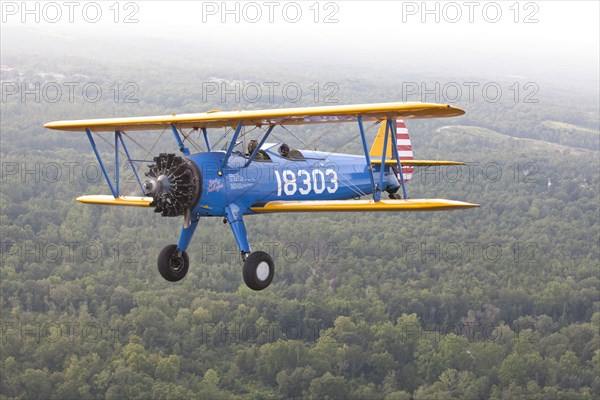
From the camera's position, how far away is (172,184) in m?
20.5

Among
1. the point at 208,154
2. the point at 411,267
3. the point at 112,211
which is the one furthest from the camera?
the point at 112,211

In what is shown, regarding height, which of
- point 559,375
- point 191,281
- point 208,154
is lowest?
point 559,375

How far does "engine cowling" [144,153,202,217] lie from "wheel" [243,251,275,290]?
1.81m

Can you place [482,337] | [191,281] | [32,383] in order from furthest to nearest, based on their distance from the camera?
[191,281] < [482,337] < [32,383]

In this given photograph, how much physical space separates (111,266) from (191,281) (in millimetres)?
16837

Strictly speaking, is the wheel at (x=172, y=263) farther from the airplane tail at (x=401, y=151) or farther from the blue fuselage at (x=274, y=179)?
the airplane tail at (x=401, y=151)

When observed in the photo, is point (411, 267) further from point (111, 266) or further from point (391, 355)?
point (111, 266)

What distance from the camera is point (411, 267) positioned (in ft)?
593

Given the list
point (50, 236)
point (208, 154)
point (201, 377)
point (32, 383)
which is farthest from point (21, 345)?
point (208, 154)

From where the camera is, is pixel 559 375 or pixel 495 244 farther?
pixel 495 244

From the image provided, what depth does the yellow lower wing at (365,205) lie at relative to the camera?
19.4 metres

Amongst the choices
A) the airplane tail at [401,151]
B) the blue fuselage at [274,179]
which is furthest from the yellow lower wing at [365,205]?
the airplane tail at [401,151]

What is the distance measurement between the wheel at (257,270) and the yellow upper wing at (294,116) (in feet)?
9.74

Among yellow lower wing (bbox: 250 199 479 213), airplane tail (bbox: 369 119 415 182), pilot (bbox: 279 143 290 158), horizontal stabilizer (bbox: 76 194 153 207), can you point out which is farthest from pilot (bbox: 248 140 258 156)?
airplane tail (bbox: 369 119 415 182)
